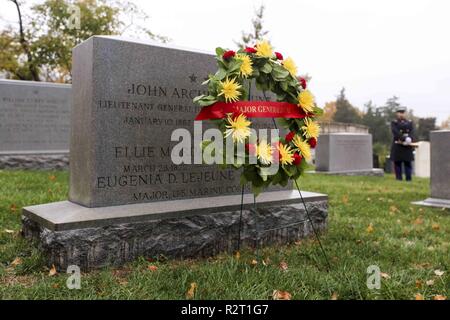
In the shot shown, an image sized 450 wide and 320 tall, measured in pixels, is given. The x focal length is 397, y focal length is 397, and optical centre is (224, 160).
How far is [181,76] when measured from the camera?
387cm

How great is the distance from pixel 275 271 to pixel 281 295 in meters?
0.37

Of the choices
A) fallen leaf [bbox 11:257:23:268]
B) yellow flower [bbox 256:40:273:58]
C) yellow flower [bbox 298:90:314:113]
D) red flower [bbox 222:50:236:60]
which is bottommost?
fallen leaf [bbox 11:257:23:268]

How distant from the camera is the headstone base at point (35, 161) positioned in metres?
8.78

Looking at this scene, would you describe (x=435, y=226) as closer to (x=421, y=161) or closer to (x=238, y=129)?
(x=238, y=129)

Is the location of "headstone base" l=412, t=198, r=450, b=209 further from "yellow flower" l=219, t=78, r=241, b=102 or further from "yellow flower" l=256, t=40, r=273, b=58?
"yellow flower" l=219, t=78, r=241, b=102

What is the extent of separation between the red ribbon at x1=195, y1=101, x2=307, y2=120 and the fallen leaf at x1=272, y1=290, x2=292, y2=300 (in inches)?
53.9

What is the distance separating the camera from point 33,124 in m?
9.15

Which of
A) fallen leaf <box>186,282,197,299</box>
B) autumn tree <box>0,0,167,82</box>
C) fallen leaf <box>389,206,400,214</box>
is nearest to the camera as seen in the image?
fallen leaf <box>186,282,197,299</box>

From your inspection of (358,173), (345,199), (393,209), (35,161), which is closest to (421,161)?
(358,173)

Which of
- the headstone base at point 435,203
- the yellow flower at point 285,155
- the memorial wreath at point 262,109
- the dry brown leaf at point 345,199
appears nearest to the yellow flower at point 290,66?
the memorial wreath at point 262,109

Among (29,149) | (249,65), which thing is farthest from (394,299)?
(29,149)

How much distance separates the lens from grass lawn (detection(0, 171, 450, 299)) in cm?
270

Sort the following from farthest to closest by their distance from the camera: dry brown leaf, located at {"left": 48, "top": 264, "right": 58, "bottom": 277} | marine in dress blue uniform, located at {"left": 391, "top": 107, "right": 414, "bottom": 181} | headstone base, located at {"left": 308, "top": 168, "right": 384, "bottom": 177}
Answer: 1. headstone base, located at {"left": 308, "top": 168, "right": 384, "bottom": 177}
2. marine in dress blue uniform, located at {"left": 391, "top": 107, "right": 414, "bottom": 181}
3. dry brown leaf, located at {"left": 48, "top": 264, "right": 58, "bottom": 277}

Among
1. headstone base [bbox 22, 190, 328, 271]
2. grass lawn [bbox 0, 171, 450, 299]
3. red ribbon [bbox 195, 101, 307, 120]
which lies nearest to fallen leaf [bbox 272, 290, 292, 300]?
grass lawn [bbox 0, 171, 450, 299]
